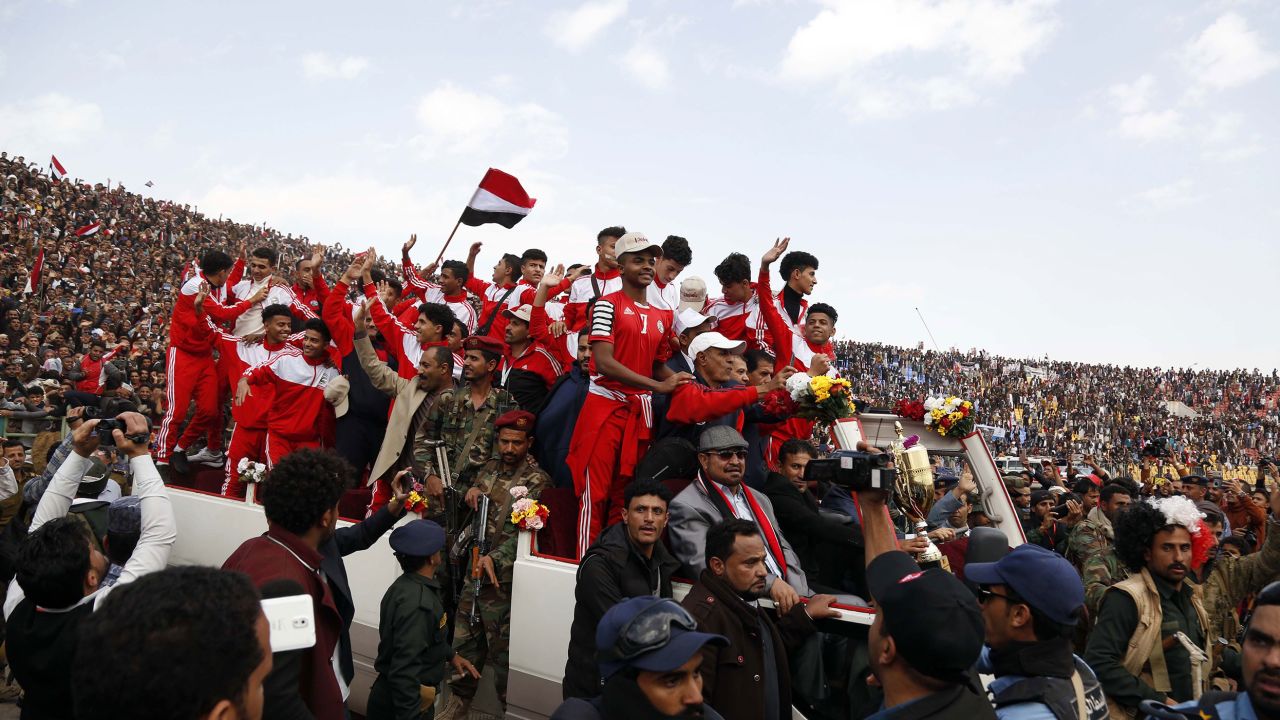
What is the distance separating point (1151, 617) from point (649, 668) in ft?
8.78

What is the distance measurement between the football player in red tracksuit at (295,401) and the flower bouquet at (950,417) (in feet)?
17.8

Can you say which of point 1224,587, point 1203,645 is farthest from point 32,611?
point 1224,587

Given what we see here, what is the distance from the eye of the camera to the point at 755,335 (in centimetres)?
736

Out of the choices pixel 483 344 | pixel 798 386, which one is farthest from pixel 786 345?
pixel 483 344

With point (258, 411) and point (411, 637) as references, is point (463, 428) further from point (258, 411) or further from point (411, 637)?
point (258, 411)

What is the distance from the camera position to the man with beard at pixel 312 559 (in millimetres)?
2764

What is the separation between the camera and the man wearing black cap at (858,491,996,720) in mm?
2141

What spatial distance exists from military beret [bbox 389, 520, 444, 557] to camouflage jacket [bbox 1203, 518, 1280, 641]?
4.42 m

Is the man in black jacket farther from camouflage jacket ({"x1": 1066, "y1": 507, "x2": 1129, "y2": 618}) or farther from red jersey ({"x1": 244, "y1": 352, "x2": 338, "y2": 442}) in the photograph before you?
red jersey ({"x1": 244, "y1": 352, "x2": 338, "y2": 442})

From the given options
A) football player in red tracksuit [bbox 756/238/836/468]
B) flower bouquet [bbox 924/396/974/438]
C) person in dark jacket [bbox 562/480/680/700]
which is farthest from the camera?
football player in red tracksuit [bbox 756/238/836/468]

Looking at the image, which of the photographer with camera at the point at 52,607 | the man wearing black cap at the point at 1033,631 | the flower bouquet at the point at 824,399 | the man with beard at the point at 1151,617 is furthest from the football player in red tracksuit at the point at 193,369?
the man wearing black cap at the point at 1033,631

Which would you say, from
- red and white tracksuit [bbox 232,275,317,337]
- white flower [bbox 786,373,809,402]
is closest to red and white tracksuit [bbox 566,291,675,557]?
white flower [bbox 786,373,809,402]

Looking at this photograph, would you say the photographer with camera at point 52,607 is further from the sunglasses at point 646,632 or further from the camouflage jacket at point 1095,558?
the camouflage jacket at point 1095,558

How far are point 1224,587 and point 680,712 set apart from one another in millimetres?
4416
